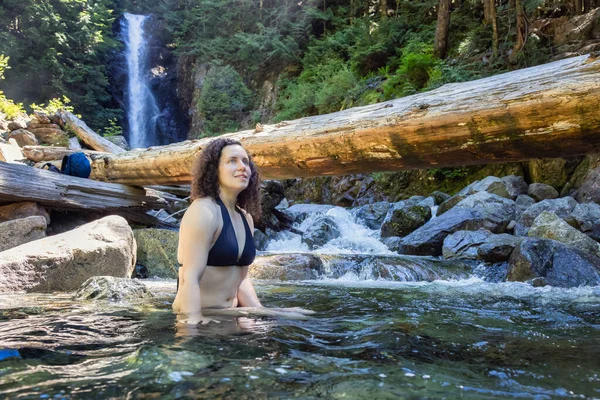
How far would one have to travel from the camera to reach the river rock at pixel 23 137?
45.9 ft

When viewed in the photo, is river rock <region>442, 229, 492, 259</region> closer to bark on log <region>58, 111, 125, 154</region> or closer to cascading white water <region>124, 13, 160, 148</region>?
bark on log <region>58, 111, 125, 154</region>

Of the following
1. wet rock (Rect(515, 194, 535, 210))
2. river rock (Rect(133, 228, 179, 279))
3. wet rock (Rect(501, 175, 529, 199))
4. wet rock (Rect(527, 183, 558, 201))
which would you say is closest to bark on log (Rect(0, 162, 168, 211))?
river rock (Rect(133, 228, 179, 279))

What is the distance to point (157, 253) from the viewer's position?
23.1 feet

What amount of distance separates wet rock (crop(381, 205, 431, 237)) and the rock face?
604 cm

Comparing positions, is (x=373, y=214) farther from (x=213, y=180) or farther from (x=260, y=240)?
(x=213, y=180)

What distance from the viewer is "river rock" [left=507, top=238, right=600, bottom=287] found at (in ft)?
17.2

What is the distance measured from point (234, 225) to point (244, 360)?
1366mm

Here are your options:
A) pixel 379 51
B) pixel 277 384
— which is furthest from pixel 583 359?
pixel 379 51

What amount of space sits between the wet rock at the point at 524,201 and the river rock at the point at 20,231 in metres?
9.17

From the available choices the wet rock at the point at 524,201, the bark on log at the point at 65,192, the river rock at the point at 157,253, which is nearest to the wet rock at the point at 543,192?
the wet rock at the point at 524,201

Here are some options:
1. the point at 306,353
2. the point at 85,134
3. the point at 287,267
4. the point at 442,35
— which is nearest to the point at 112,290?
the point at 306,353

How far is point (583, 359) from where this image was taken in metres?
1.88

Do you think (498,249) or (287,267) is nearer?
(498,249)

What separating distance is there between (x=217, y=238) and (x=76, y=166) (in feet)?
20.0
